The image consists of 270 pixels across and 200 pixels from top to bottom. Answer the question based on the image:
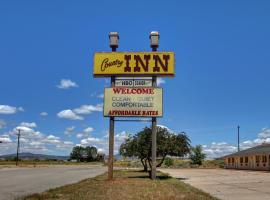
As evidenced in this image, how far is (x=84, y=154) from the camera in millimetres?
160750

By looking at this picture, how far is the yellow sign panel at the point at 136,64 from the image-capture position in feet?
81.9

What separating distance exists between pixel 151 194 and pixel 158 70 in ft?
32.2

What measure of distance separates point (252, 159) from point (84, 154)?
10772cm

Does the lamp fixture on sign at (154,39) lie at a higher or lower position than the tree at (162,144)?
higher

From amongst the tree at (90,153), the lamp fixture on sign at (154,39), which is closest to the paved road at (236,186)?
the lamp fixture on sign at (154,39)

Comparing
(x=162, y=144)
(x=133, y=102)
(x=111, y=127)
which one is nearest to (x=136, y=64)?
(x=133, y=102)

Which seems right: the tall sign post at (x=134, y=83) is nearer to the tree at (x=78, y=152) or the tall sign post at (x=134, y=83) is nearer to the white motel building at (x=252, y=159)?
the white motel building at (x=252, y=159)

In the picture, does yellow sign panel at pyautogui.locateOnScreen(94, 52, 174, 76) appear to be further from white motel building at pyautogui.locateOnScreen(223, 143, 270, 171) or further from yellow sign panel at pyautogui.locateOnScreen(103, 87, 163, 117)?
white motel building at pyautogui.locateOnScreen(223, 143, 270, 171)

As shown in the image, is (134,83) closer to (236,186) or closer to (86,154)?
(236,186)

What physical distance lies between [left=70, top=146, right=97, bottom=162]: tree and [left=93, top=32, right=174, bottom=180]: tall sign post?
136 metres

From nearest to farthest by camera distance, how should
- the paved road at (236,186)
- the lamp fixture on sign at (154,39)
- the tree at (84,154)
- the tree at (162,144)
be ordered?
the paved road at (236,186)
the lamp fixture on sign at (154,39)
the tree at (162,144)
the tree at (84,154)

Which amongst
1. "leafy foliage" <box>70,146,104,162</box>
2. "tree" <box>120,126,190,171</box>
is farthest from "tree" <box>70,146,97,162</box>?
"tree" <box>120,126,190,171</box>

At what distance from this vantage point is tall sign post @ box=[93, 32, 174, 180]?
2489cm

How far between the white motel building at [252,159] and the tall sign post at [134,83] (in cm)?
2932
